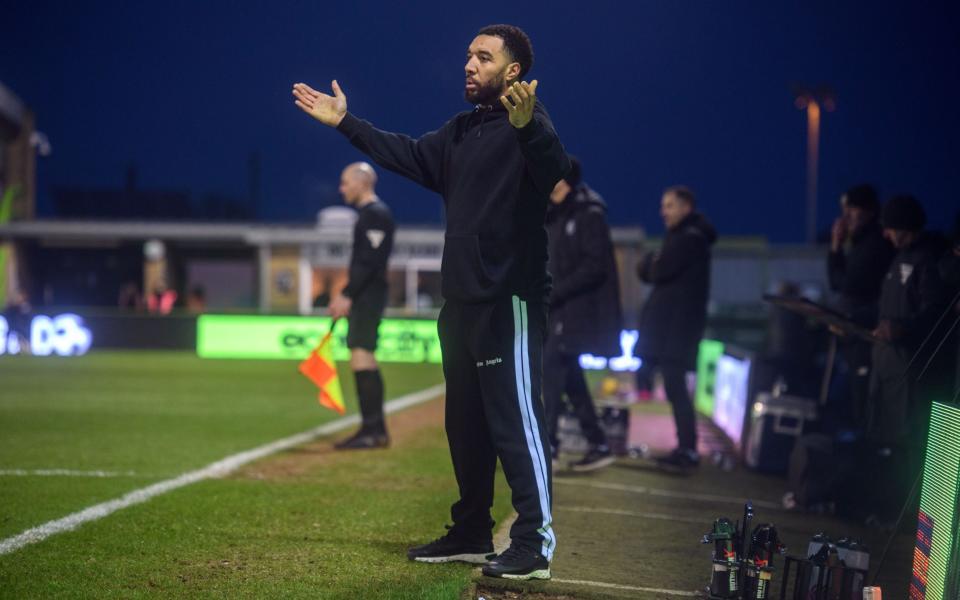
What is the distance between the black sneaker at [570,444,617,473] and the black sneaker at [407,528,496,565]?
3415mm

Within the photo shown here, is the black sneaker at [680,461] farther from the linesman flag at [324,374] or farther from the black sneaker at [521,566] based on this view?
the black sneaker at [521,566]

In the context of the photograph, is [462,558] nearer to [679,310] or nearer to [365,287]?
[365,287]

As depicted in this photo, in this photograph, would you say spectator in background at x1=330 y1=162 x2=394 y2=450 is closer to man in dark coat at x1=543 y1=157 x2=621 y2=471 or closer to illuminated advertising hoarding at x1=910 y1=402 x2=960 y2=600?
man in dark coat at x1=543 y1=157 x2=621 y2=471

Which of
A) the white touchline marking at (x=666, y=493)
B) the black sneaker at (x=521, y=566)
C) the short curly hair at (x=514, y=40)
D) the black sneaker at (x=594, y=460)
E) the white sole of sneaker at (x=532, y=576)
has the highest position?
the short curly hair at (x=514, y=40)

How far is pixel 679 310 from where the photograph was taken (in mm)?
8281

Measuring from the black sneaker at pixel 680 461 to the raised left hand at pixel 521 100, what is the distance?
4933 mm

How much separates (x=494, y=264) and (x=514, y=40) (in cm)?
87

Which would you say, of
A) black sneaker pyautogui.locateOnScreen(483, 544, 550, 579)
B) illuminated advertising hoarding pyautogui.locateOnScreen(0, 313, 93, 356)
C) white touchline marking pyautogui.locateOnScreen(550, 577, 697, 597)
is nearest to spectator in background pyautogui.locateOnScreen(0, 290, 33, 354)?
illuminated advertising hoarding pyautogui.locateOnScreen(0, 313, 93, 356)

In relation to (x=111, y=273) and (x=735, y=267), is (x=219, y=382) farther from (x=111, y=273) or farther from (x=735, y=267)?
(x=111, y=273)

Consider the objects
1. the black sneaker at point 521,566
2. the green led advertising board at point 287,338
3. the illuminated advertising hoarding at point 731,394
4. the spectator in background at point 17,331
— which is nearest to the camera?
the black sneaker at point 521,566

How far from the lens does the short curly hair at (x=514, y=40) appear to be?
4176 millimetres

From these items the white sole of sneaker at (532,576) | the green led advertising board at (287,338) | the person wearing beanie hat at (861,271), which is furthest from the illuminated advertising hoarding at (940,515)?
the green led advertising board at (287,338)

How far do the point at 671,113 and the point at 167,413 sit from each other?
74074mm

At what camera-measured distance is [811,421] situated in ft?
28.0
